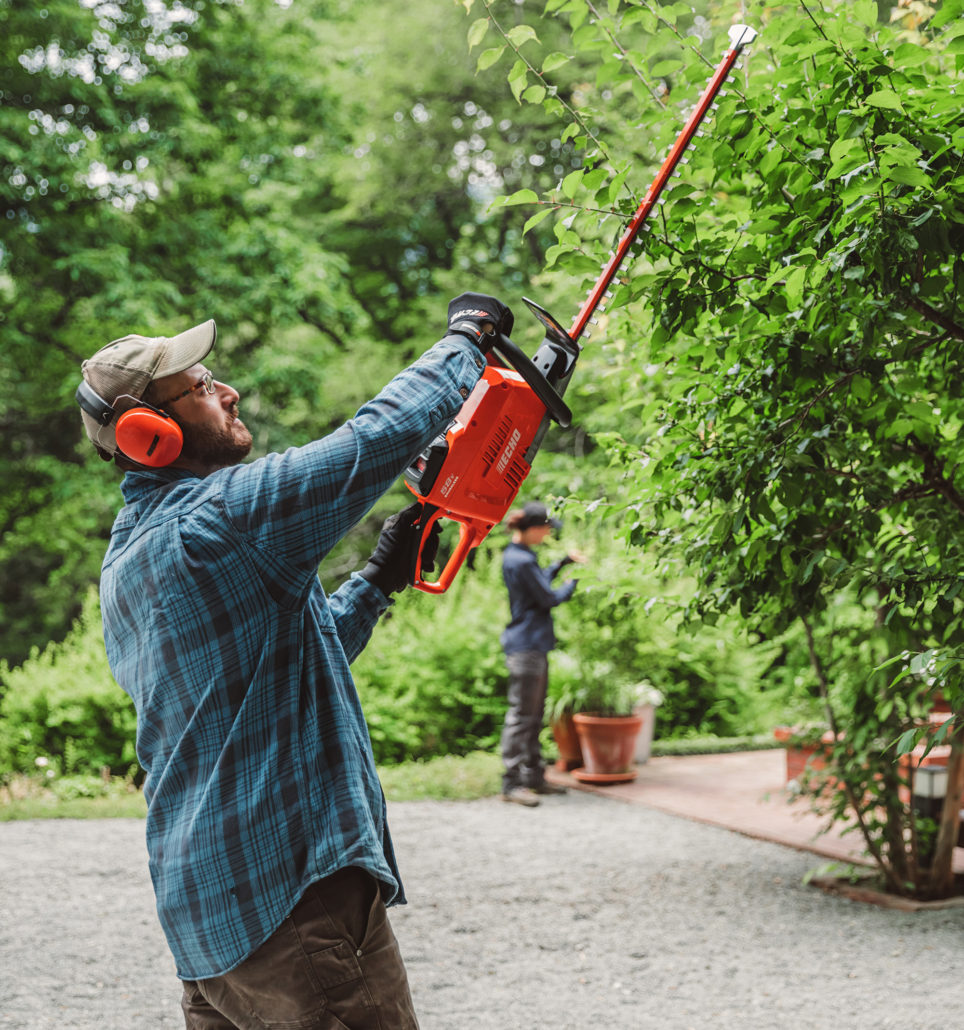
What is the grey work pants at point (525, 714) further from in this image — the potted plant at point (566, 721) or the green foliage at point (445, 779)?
the potted plant at point (566, 721)

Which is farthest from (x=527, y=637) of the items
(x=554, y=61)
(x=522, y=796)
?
(x=554, y=61)

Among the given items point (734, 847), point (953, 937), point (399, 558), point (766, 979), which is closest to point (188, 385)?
point (399, 558)

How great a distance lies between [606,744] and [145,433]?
23.5 ft

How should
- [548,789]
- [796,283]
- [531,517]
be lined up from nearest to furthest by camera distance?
[796,283] → [531,517] → [548,789]

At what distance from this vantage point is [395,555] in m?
2.42

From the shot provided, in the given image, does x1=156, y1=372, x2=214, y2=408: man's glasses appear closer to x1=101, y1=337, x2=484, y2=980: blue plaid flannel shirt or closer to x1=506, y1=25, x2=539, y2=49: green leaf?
x1=101, y1=337, x2=484, y2=980: blue plaid flannel shirt

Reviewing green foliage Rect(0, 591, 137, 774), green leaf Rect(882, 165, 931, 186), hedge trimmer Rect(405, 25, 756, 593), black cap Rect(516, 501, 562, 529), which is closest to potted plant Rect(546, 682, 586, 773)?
black cap Rect(516, 501, 562, 529)

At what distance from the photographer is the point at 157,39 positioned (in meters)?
12.9

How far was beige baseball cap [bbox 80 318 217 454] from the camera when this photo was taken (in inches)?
79.7

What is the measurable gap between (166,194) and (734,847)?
11.3 metres

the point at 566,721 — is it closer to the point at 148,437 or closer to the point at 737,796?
the point at 737,796

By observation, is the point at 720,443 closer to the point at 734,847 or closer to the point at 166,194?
the point at 734,847

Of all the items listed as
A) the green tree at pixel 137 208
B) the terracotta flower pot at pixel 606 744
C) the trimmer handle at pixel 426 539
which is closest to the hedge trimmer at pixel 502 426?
the trimmer handle at pixel 426 539

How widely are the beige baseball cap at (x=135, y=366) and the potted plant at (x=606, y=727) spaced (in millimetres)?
6883
